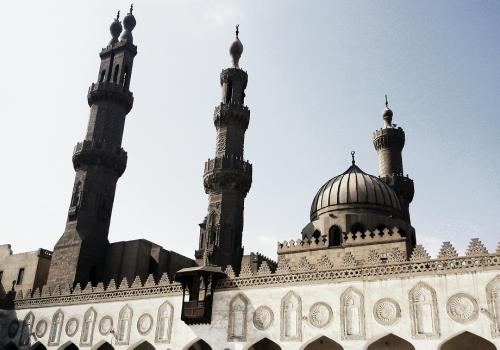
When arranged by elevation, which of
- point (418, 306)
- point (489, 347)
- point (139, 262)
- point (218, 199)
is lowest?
point (489, 347)

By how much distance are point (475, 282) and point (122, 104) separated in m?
23.1

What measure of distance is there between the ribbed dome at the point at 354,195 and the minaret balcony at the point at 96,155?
1194 centimetres

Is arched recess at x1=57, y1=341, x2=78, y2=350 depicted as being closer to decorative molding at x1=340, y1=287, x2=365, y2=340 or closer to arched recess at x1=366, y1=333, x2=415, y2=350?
decorative molding at x1=340, y1=287, x2=365, y2=340

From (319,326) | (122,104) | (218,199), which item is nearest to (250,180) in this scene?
(218,199)

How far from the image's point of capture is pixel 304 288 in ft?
58.7

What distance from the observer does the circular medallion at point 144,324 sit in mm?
20794

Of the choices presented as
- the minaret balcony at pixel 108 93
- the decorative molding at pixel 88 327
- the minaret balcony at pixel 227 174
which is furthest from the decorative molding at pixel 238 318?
the minaret balcony at pixel 108 93

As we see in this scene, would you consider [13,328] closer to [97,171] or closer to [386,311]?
[97,171]

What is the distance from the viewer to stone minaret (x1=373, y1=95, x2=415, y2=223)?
106 feet

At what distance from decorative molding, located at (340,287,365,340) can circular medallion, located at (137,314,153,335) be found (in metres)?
8.42

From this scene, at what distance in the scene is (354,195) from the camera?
1014 inches

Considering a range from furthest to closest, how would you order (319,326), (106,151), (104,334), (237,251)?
(106,151) < (237,251) < (104,334) < (319,326)

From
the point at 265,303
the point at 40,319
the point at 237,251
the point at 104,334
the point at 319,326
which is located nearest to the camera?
the point at 319,326

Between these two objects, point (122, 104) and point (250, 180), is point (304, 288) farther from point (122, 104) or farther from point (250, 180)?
point (122, 104)
